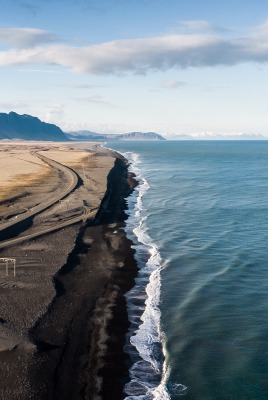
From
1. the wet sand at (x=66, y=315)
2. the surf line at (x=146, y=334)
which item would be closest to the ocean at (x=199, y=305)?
the surf line at (x=146, y=334)

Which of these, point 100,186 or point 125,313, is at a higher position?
point 100,186

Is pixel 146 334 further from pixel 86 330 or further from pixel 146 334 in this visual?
pixel 86 330

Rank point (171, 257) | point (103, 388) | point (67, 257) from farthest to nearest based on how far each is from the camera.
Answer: point (171, 257), point (67, 257), point (103, 388)

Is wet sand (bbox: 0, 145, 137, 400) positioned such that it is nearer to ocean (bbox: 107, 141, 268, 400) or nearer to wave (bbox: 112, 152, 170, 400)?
wave (bbox: 112, 152, 170, 400)

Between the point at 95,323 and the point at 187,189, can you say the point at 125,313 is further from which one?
the point at 187,189

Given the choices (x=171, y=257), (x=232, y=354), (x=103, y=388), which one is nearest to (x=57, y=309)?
(x=103, y=388)

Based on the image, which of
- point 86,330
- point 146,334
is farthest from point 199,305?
point 86,330
